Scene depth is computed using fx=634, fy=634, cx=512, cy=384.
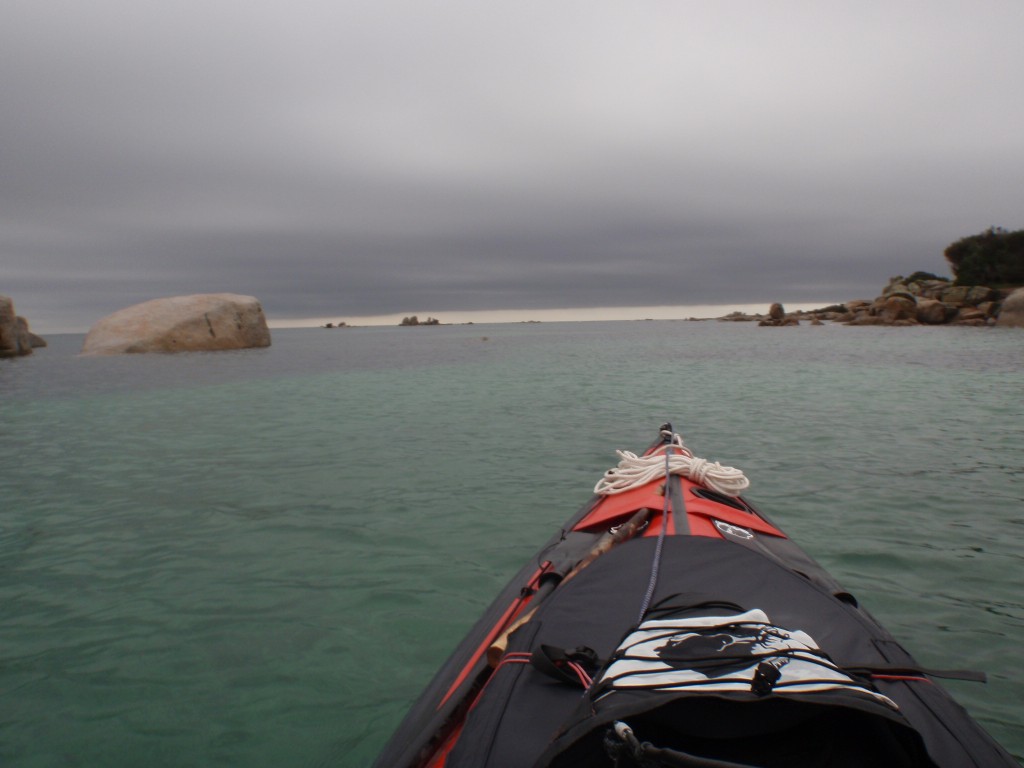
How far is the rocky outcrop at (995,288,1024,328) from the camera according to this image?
4469cm

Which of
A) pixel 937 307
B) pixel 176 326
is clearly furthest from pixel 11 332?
pixel 937 307

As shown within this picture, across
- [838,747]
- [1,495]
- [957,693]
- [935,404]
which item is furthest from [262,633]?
[935,404]

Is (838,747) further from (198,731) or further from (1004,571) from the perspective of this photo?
(1004,571)

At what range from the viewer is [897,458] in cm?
838

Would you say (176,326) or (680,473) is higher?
(176,326)

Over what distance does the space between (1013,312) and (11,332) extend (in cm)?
6158

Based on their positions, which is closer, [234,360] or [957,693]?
[957,693]

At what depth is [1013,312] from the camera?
1781 inches

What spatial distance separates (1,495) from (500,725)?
25.9ft

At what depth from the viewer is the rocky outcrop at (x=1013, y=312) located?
1759 inches

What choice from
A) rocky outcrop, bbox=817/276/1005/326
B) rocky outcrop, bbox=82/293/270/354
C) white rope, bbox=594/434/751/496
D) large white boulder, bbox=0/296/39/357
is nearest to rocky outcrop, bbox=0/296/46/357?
large white boulder, bbox=0/296/39/357

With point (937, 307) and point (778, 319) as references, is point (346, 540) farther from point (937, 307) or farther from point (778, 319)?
point (778, 319)

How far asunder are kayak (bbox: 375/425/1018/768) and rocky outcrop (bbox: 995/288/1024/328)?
54156 mm

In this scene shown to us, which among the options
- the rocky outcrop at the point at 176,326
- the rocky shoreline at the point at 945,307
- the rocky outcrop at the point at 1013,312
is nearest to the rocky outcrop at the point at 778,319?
the rocky shoreline at the point at 945,307
